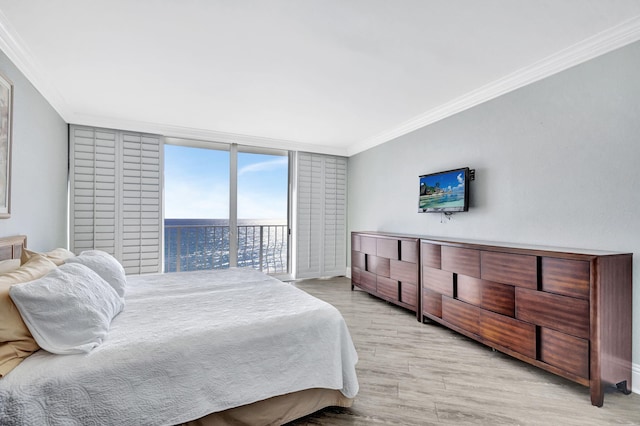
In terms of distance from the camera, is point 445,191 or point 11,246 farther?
point 445,191

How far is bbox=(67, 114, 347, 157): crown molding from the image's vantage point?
4055mm

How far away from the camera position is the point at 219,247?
527cm

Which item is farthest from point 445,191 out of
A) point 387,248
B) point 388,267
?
point 388,267

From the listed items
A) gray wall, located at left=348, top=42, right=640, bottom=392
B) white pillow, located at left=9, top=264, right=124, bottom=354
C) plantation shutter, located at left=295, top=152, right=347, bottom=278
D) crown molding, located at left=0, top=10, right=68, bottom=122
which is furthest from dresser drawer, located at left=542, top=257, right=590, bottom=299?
crown molding, located at left=0, top=10, right=68, bottom=122

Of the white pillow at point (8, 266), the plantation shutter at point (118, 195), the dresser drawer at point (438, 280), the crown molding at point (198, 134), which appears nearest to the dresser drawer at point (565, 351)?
the dresser drawer at point (438, 280)

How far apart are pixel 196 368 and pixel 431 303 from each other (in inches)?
104

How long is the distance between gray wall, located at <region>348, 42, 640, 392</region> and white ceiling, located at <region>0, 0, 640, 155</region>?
19 centimetres

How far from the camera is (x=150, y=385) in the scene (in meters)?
1.34

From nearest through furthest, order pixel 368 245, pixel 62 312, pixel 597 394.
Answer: pixel 62 312
pixel 597 394
pixel 368 245

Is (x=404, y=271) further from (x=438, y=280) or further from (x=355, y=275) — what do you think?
(x=355, y=275)

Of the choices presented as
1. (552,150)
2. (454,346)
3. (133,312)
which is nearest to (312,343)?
(133,312)

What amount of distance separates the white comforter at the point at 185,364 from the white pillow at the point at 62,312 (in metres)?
0.06

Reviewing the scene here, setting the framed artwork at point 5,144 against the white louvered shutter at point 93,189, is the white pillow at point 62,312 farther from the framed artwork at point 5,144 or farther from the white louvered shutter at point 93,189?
the white louvered shutter at point 93,189

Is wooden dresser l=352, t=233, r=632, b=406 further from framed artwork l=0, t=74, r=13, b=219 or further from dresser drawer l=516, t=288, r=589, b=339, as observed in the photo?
framed artwork l=0, t=74, r=13, b=219
